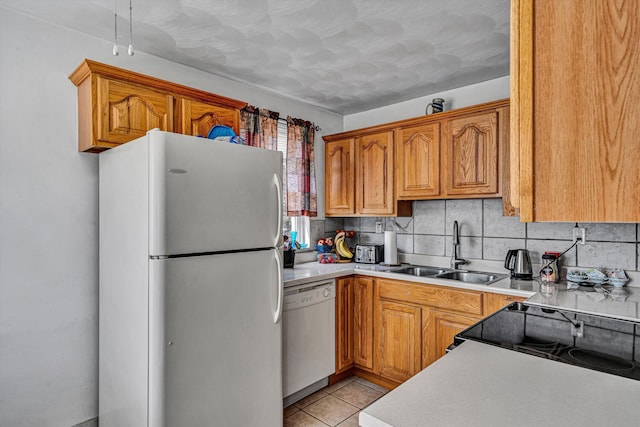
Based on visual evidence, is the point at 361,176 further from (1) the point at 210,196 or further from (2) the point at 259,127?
(1) the point at 210,196

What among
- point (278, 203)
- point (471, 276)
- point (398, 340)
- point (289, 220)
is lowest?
point (398, 340)

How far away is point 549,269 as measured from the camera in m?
2.38

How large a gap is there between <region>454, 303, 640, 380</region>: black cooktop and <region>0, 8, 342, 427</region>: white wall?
2.13m

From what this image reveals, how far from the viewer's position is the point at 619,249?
94.0 inches

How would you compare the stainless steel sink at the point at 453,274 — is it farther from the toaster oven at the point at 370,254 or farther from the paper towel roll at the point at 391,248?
the toaster oven at the point at 370,254

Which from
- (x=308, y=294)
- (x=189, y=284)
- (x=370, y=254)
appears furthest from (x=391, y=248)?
(x=189, y=284)

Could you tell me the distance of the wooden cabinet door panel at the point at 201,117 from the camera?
227cm

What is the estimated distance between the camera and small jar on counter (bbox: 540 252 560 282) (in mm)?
2395

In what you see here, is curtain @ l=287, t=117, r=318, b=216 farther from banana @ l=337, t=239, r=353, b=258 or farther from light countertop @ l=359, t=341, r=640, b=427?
light countertop @ l=359, t=341, r=640, b=427

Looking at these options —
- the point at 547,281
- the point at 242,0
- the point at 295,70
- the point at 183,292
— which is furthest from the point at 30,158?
the point at 547,281

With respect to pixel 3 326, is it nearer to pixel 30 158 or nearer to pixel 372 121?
pixel 30 158

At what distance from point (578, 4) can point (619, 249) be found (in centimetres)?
255

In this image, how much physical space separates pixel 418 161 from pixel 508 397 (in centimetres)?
239

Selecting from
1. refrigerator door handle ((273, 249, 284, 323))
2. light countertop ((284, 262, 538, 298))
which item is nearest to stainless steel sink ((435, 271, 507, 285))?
light countertop ((284, 262, 538, 298))
